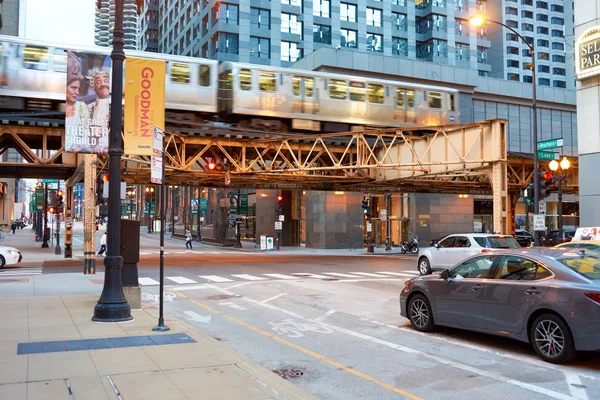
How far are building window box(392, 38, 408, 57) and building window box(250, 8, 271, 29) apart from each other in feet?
47.7

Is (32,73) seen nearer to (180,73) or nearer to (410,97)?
(180,73)

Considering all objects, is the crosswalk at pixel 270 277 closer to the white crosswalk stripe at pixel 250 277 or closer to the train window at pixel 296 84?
the white crosswalk stripe at pixel 250 277

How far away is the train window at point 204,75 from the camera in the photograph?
2688cm

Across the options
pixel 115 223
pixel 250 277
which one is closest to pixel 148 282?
pixel 250 277

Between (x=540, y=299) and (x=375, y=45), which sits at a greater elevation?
(x=375, y=45)

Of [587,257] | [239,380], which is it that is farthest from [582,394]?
[239,380]

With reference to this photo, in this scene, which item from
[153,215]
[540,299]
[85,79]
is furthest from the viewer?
[153,215]

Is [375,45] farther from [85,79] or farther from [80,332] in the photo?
[80,332]

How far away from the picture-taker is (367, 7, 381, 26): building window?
62.8m

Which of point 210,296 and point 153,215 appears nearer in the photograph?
point 210,296

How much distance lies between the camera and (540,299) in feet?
25.5

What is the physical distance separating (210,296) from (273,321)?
4.40 m

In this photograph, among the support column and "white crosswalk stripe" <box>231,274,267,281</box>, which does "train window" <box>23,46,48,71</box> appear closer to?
the support column

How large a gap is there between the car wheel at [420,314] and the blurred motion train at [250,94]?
18493 millimetres
